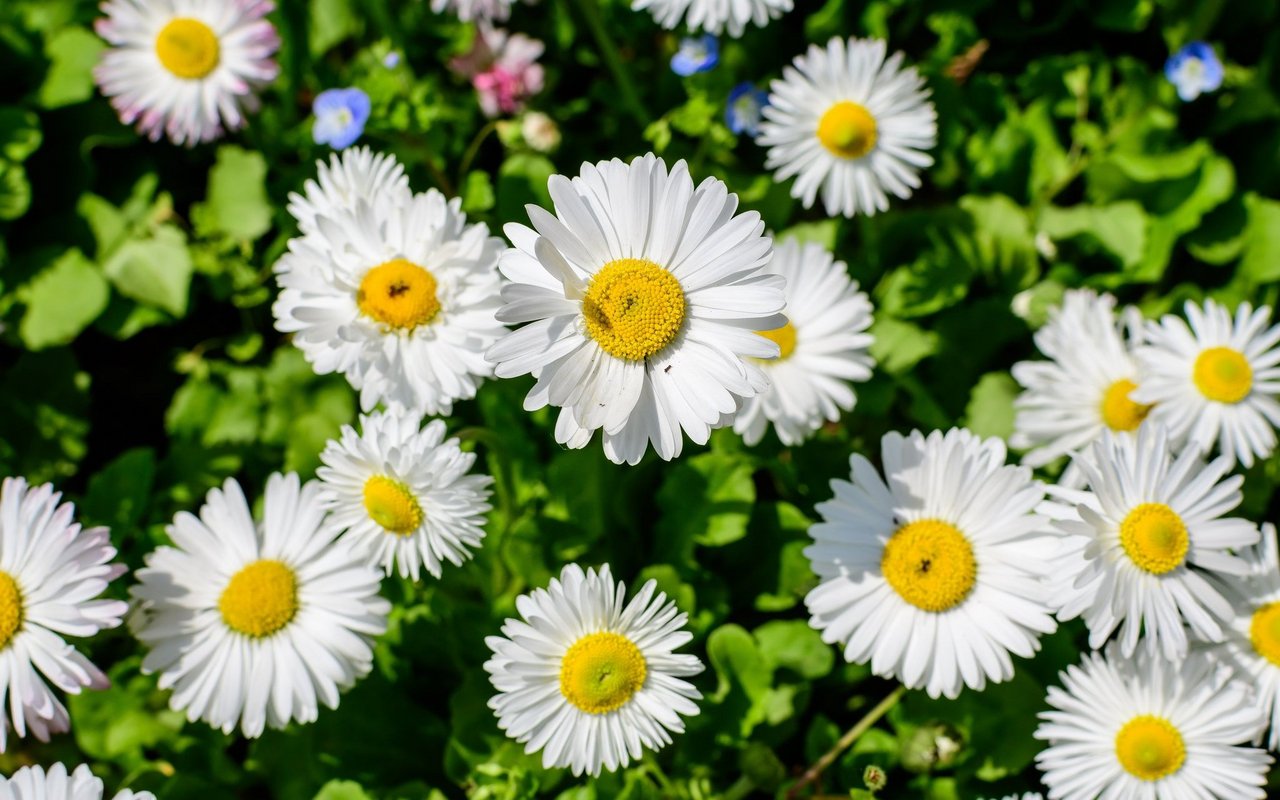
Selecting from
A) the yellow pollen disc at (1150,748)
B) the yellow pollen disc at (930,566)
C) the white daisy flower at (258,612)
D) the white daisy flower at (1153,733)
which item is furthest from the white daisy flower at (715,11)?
the yellow pollen disc at (1150,748)

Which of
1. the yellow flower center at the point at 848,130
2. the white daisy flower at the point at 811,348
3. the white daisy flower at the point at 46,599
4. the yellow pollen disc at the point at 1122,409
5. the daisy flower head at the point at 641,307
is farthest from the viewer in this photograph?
the yellow flower center at the point at 848,130

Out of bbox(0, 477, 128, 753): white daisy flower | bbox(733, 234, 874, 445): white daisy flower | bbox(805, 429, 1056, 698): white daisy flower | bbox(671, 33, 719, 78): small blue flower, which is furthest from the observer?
bbox(671, 33, 719, 78): small blue flower

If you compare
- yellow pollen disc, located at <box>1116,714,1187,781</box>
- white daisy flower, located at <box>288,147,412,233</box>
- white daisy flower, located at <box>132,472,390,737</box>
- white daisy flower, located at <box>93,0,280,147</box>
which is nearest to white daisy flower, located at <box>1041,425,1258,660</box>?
yellow pollen disc, located at <box>1116,714,1187,781</box>

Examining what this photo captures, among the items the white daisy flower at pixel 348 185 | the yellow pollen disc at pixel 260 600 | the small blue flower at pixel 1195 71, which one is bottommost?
the yellow pollen disc at pixel 260 600

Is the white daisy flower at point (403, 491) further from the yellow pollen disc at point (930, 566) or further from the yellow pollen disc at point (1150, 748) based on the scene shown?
the yellow pollen disc at point (1150, 748)

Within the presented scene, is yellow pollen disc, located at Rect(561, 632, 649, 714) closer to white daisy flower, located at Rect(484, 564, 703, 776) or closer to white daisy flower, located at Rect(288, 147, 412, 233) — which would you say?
white daisy flower, located at Rect(484, 564, 703, 776)

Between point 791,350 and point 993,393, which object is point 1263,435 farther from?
point 791,350

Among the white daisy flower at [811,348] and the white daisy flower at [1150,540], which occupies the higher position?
the white daisy flower at [811,348]
